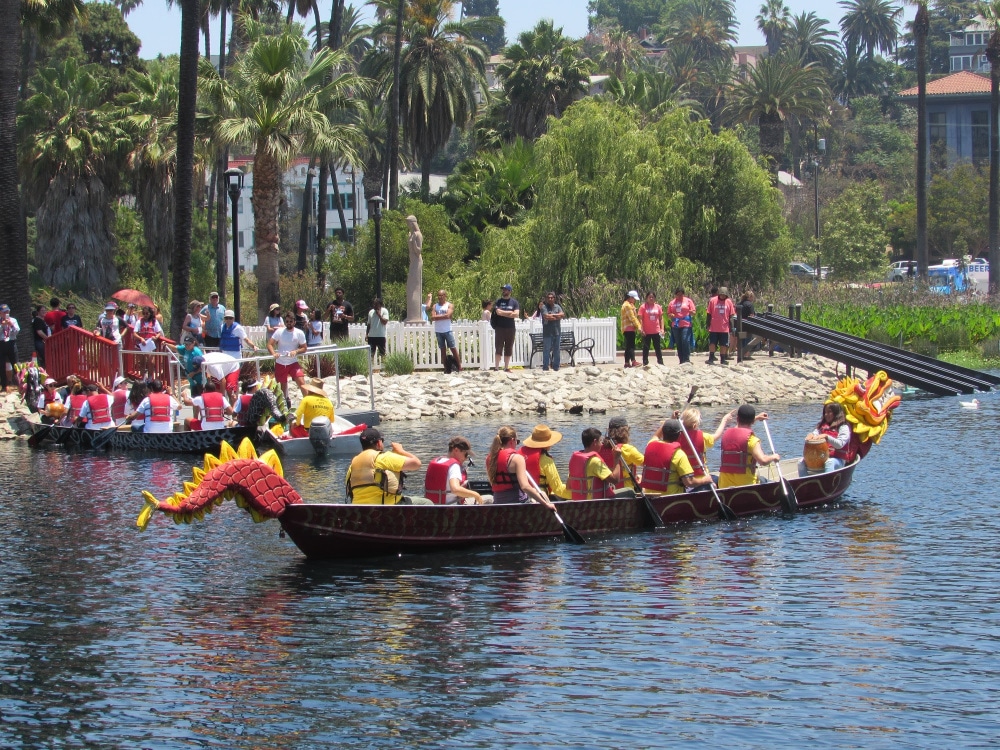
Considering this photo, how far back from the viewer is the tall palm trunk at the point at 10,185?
94.6 ft

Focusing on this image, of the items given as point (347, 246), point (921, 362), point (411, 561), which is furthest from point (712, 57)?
point (411, 561)

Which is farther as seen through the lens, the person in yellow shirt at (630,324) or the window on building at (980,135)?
the window on building at (980,135)

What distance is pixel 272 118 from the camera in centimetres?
3472

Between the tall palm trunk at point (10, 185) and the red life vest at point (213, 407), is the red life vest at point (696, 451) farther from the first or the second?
the tall palm trunk at point (10, 185)

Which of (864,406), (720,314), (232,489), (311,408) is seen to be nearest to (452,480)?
(232,489)

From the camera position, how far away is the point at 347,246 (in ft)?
151

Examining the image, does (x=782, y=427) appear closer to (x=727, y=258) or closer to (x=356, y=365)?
(x=356, y=365)

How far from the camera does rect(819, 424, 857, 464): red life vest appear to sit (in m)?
18.0

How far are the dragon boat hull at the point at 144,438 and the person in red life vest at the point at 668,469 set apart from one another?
28.9 ft

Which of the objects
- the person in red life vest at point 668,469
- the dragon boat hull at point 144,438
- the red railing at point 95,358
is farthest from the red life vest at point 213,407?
the person in red life vest at point 668,469

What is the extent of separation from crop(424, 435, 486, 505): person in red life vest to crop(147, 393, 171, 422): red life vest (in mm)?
9937

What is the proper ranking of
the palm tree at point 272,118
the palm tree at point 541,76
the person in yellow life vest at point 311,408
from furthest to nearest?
the palm tree at point 541,76 < the palm tree at point 272,118 < the person in yellow life vest at point 311,408

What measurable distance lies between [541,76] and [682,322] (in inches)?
1146

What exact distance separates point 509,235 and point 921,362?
1411cm
